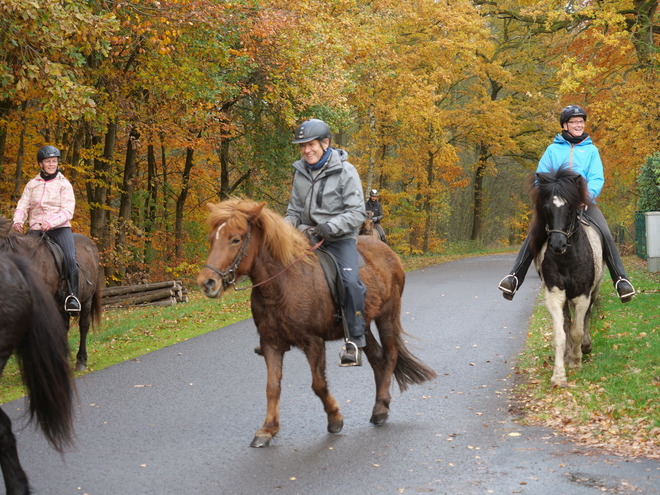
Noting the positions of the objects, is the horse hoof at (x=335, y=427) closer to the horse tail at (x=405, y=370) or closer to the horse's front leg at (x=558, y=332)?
the horse tail at (x=405, y=370)

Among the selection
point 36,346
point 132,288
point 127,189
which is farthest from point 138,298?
point 36,346

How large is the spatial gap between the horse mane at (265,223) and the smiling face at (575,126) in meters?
4.08

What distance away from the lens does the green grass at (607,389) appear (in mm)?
6312

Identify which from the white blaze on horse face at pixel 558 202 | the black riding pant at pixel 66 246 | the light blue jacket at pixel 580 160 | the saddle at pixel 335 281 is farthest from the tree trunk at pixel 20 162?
the white blaze on horse face at pixel 558 202

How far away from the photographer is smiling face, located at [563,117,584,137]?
889cm

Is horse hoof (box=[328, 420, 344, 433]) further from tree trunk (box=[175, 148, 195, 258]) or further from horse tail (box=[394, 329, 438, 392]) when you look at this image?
tree trunk (box=[175, 148, 195, 258])

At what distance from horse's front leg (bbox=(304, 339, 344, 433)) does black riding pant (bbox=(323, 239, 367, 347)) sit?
327 mm

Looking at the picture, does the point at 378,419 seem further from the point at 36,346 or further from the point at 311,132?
the point at 36,346

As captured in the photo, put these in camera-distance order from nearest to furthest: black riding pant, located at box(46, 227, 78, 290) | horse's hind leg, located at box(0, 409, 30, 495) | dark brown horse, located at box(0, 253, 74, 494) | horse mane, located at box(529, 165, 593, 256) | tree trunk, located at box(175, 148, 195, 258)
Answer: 1. horse's hind leg, located at box(0, 409, 30, 495)
2. dark brown horse, located at box(0, 253, 74, 494)
3. horse mane, located at box(529, 165, 593, 256)
4. black riding pant, located at box(46, 227, 78, 290)
5. tree trunk, located at box(175, 148, 195, 258)

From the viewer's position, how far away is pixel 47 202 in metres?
9.59

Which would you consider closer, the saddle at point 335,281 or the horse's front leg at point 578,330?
the saddle at point 335,281

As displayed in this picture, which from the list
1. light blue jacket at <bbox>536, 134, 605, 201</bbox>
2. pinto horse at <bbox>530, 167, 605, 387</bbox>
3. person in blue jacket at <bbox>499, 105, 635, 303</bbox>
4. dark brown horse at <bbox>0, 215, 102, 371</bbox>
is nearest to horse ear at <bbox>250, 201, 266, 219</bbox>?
pinto horse at <bbox>530, 167, 605, 387</bbox>

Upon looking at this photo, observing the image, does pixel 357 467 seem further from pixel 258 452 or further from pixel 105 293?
pixel 105 293

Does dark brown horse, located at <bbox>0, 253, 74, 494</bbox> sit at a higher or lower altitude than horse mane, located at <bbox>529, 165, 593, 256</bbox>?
lower
